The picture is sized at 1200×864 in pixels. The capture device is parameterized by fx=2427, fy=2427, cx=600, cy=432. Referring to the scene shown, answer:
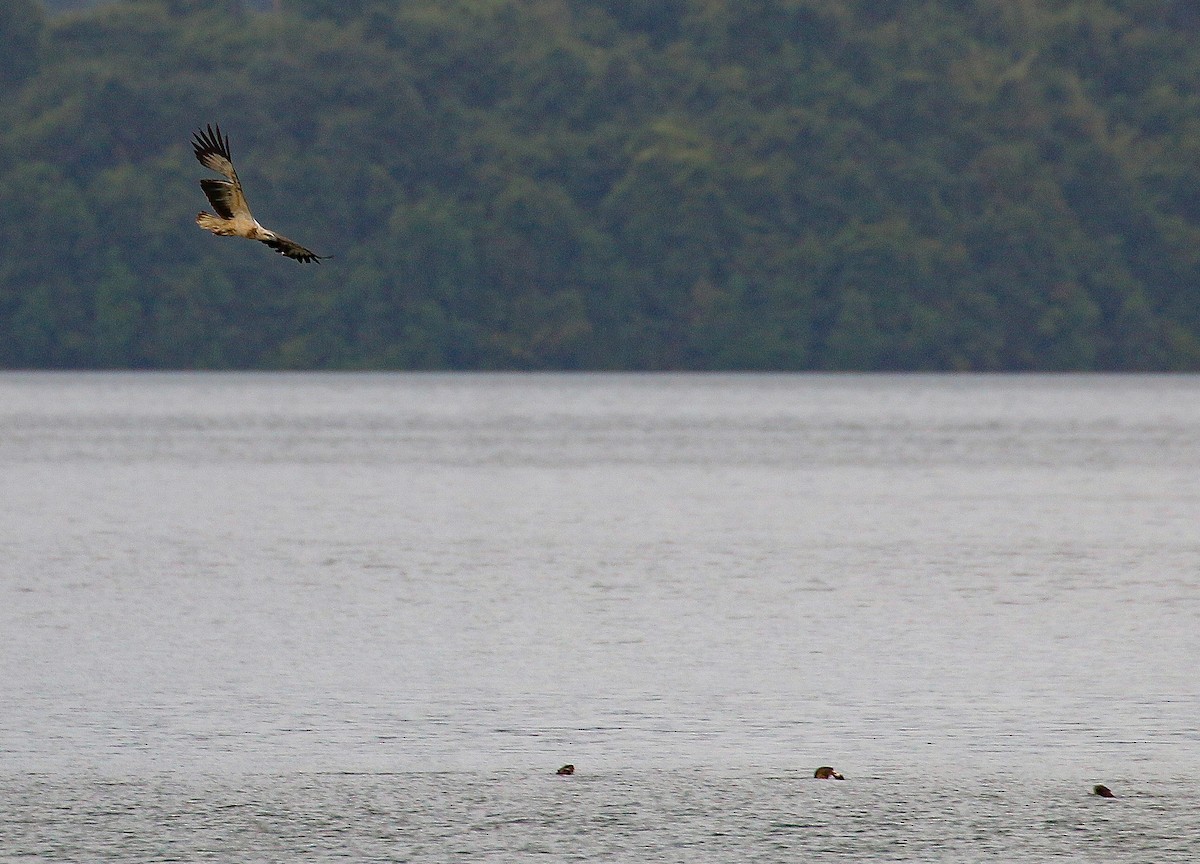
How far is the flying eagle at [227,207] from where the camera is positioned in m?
17.5

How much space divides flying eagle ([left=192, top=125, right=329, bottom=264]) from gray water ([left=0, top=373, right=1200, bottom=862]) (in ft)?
12.8

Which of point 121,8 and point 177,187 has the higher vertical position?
point 121,8

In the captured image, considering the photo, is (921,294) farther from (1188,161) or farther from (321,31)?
(321,31)

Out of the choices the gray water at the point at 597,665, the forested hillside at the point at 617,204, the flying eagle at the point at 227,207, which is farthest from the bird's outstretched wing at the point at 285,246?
the forested hillside at the point at 617,204

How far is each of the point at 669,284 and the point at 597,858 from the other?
12269 centimetres

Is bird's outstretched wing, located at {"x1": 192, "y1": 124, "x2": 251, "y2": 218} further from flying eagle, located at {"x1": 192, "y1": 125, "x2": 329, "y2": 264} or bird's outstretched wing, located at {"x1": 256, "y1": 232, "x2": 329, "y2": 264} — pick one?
bird's outstretched wing, located at {"x1": 256, "y1": 232, "x2": 329, "y2": 264}

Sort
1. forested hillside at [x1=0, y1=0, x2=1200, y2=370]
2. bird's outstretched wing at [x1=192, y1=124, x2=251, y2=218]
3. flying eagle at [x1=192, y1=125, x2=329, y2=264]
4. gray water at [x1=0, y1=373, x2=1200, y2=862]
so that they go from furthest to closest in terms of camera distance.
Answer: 1. forested hillside at [x1=0, y1=0, x2=1200, y2=370]
2. bird's outstretched wing at [x1=192, y1=124, x2=251, y2=218]
3. flying eagle at [x1=192, y1=125, x2=329, y2=264]
4. gray water at [x1=0, y1=373, x2=1200, y2=862]

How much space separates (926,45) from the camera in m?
148

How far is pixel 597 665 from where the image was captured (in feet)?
78.4

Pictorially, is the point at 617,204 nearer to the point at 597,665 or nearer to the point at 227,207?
the point at 597,665

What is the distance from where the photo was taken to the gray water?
53.3 feet

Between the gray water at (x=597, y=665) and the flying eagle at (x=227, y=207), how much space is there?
3894mm

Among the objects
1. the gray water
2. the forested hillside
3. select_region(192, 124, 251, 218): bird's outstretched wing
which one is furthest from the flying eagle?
the forested hillside

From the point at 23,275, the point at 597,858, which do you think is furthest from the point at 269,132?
the point at 597,858
